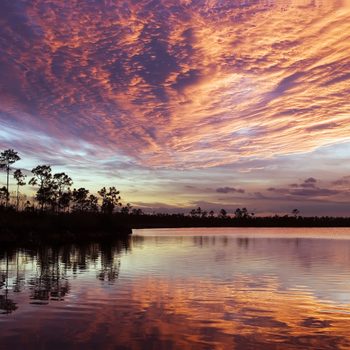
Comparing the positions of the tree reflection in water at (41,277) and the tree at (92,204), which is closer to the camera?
the tree reflection in water at (41,277)

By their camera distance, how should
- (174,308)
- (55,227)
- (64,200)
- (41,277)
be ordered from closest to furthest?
1. (174,308)
2. (41,277)
3. (55,227)
4. (64,200)

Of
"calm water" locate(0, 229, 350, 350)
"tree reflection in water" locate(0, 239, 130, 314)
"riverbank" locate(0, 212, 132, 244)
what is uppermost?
"riverbank" locate(0, 212, 132, 244)

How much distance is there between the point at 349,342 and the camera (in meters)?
15.9

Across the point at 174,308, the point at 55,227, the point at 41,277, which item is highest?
the point at 55,227

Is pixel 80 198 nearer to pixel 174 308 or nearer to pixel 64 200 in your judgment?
pixel 64 200

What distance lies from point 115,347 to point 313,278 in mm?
22241

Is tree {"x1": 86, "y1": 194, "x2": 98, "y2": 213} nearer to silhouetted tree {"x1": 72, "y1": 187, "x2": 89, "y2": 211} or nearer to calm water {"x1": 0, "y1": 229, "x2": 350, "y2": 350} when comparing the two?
silhouetted tree {"x1": 72, "y1": 187, "x2": 89, "y2": 211}

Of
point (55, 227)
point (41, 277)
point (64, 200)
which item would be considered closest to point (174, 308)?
point (41, 277)

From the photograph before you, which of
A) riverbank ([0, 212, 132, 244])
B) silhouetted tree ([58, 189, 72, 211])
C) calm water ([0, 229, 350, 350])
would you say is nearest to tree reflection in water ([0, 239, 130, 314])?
calm water ([0, 229, 350, 350])

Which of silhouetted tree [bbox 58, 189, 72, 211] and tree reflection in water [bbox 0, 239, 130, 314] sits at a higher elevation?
silhouetted tree [bbox 58, 189, 72, 211]

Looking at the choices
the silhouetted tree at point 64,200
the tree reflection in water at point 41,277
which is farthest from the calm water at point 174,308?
the silhouetted tree at point 64,200

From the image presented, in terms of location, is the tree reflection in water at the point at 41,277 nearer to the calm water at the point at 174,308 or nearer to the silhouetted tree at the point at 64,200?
the calm water at the point at 174,308

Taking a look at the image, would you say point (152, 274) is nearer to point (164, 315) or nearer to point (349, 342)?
point (164, 315)

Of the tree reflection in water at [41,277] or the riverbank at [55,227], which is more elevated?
the riverbank at [55,227]
